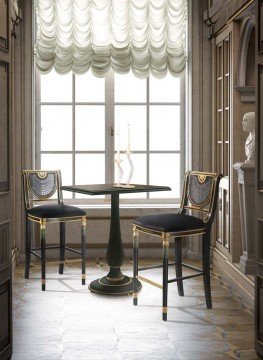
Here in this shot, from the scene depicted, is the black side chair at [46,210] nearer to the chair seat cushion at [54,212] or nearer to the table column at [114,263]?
the chair seat cushion at [54,212]

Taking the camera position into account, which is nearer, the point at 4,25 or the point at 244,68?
the point at 4,25

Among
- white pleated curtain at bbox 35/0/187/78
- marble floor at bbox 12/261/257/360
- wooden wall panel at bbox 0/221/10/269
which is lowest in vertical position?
marble floor at bbox 12/261/257/360

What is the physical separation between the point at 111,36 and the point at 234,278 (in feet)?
9.44

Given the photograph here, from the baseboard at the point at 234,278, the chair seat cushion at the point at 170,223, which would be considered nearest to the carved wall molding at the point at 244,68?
the chair seat cushion at the point at 170,223

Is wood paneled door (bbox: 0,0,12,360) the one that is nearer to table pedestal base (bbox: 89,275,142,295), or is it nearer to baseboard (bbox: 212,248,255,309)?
table pedestal base (bbox: 89,275,142,295)

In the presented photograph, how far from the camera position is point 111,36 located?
6.09 m

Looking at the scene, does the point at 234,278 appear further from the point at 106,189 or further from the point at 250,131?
the point at 106,189

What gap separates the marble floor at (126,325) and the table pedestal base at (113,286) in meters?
0.06

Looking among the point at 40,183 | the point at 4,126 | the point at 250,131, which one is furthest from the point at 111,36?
the point at 4,126

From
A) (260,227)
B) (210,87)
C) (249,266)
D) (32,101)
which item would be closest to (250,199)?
(249,266)

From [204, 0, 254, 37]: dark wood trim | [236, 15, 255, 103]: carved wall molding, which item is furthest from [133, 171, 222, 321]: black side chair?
[204, 0, 254, 37]: dark wood trim

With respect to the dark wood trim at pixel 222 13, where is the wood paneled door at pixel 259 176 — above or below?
below

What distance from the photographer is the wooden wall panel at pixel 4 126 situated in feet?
10.5

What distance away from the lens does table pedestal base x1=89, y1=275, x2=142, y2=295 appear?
4.75 metres
